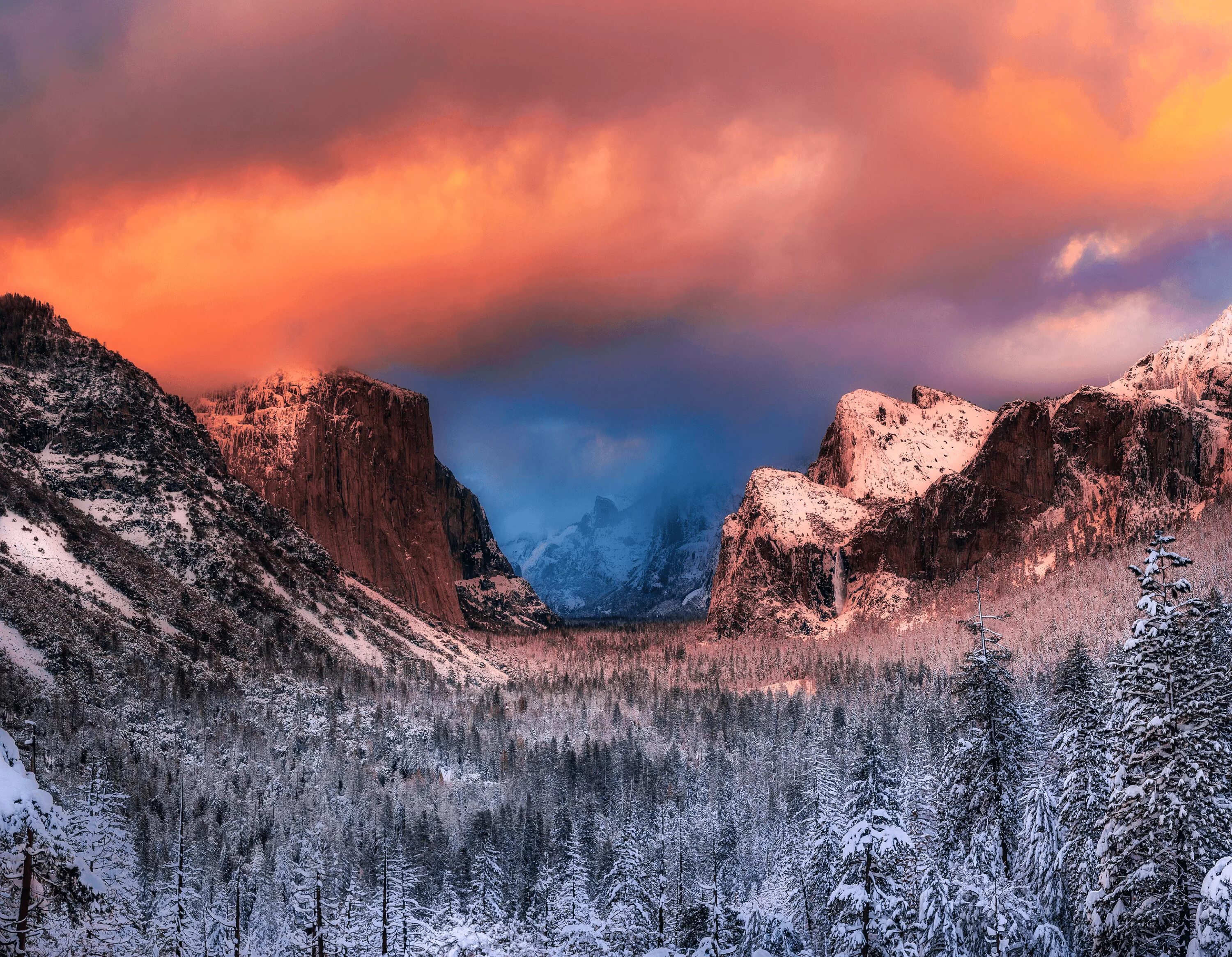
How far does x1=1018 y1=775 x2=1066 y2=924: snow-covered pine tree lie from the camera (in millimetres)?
39062

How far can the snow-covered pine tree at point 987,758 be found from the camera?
39.0m

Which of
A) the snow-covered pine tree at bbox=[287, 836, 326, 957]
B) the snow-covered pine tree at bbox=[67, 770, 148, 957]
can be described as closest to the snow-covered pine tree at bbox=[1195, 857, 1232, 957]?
the snow-covered pine tree at bbox=[67, 770, 148, 957]

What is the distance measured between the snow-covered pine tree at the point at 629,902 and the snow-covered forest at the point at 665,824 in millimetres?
223

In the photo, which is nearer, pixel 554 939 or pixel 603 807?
pixel 554 939

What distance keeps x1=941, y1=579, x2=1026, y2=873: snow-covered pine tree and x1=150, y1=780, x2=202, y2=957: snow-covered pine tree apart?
128 feet

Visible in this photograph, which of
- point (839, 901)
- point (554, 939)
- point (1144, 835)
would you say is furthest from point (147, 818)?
point (1144, 835)

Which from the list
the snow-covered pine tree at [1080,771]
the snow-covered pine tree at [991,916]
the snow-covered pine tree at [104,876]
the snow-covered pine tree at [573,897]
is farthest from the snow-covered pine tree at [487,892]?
the snow-covered pine tree at [1080,771]

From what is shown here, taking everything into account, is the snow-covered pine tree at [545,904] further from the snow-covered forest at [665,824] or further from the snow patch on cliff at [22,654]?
the snow patch on cliff at [22,654]

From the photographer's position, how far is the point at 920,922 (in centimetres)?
3406

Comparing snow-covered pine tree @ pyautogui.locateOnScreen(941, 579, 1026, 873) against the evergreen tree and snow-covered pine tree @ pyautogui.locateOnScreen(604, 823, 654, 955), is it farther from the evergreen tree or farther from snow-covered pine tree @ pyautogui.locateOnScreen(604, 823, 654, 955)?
snow-covered pine tree @ pyautogui.locateOnScreen(604, 823, 654, 955)

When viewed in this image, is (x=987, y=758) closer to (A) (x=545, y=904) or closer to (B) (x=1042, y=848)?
(B) (x=1042, y=848)

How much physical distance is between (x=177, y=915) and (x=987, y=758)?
45006mm

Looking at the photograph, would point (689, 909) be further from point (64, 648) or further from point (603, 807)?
point (64, 648)

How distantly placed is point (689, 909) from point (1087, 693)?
2058 centimetres
